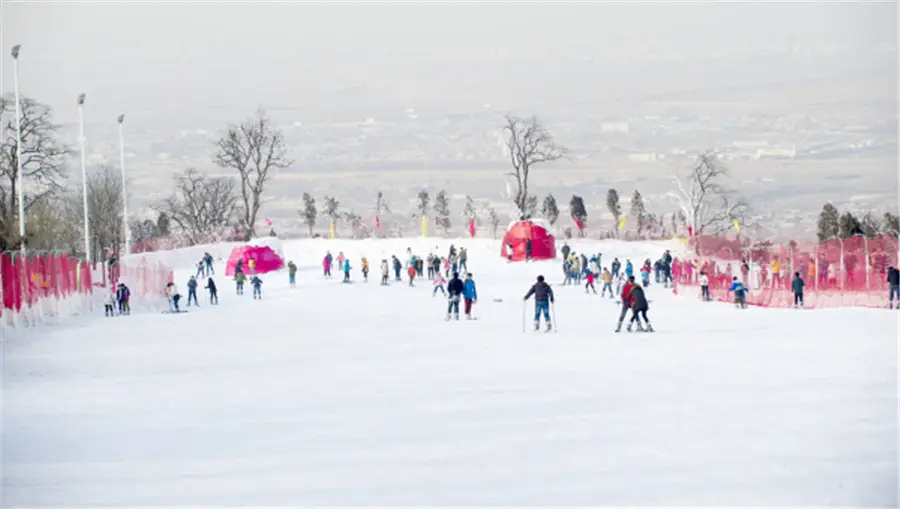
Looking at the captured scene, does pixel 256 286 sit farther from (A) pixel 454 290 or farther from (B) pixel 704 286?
(B) pixel 704 286

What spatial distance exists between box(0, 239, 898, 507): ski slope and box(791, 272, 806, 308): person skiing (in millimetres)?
5400

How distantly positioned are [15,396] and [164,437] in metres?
4.67

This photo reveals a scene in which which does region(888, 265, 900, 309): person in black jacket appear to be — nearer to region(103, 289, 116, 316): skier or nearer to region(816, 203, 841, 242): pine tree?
region(103, 289, 116, 316): skier

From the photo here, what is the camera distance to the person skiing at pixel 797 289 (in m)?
33.1

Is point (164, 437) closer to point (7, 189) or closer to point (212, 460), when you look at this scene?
point (212, 460)

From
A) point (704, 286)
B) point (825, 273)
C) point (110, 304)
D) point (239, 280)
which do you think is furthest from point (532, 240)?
point (110, 304)

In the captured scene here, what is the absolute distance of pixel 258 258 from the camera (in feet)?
201

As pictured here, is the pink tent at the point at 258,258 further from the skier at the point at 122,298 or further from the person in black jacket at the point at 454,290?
the person in black jacket at the point at 454,290

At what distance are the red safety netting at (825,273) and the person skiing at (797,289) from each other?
32.8 inches

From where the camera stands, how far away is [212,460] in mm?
10945

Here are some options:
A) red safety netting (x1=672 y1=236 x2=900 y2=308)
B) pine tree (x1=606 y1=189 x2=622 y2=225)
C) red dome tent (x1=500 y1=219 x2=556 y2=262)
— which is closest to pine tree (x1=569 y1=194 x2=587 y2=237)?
pine tree (x1=606 y1=189 x2=622 y2=225)

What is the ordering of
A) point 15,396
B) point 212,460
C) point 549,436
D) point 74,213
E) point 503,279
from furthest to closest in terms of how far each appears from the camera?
1. point 74,213
2. point 503,279
3. point 15,396
4. point 549,436
5. point 212,460

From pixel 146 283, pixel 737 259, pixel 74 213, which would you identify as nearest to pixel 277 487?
pixel 146 283

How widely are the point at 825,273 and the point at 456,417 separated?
956 inches
